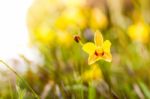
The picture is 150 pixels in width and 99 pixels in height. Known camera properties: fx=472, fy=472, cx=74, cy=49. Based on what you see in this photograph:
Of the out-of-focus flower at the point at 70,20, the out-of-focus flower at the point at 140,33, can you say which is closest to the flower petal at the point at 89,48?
the out-of-focus flower at the point at 140,33

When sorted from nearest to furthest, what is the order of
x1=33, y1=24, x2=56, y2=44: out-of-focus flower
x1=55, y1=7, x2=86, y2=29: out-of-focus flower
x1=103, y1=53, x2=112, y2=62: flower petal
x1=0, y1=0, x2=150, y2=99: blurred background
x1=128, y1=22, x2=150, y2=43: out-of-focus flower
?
x1=103, y1=53, x2=112, y2=62: flower petal < x1=0, y1=0, x2=150, y2=99: blurred background < x1=128, y1=22, x2=150, y2=43: out-of-focus flower < x1=33, y1=24, x2=56, y2=44: out-of-focus flower < x1=55, y1=7, x2=86, y2=29: out-of-focus flower

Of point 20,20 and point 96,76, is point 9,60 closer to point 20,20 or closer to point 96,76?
point 96,76

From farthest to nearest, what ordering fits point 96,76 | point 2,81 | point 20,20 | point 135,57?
point 20,20, point 135,57, point 2,81, point 96,76

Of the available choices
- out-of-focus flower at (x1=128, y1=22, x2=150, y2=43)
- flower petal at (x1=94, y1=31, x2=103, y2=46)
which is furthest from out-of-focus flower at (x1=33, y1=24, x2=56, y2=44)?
flower petal at (x1=94, y1=31, x2=103, y2=46)

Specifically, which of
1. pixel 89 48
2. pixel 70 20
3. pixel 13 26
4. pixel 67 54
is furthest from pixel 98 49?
pixel 13 26

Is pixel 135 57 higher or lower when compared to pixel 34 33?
lower

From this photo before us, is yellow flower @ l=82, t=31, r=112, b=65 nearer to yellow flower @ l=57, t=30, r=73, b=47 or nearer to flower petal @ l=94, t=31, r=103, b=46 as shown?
flower petal @ l=94, t=31, r=103, b=46

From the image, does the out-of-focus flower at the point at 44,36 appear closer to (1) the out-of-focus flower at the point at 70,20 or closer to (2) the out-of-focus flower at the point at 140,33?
(1) the out-of-focus flower at the point at 70,20

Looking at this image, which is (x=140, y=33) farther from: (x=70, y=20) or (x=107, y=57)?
(x=107, y=57)

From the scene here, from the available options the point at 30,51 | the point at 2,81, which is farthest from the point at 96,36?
the point at 30,51
